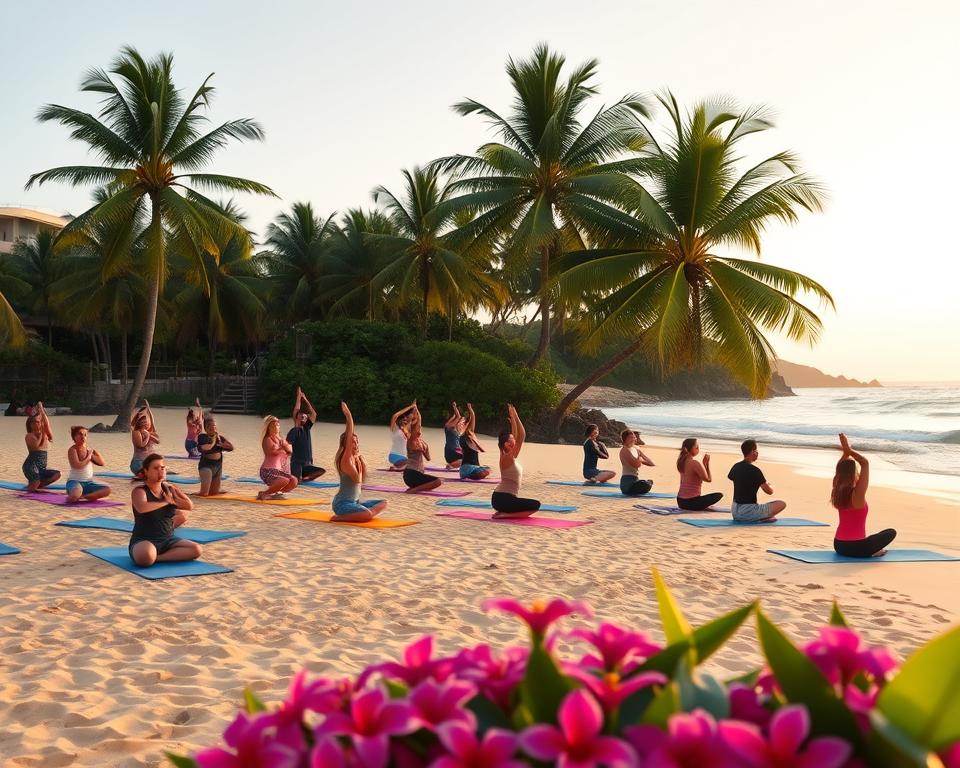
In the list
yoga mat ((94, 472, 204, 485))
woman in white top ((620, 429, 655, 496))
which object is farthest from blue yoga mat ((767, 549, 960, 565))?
yoga mat ((94, 472, 204, 485))

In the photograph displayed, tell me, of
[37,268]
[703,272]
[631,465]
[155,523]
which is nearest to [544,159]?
[703,272]

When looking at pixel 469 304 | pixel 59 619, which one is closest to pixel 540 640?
pixel 59 619

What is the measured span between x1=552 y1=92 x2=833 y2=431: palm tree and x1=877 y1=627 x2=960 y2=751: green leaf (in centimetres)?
1643

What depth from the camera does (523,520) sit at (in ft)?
32.1

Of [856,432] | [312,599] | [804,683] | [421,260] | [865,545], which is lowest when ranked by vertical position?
[312,599]

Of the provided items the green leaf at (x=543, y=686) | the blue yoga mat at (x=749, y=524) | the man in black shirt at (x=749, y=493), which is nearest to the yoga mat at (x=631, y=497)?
the blue yoga mat at (x=749, y=524)

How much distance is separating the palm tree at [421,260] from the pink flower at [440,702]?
81.3 ft

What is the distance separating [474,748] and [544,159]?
22979mm

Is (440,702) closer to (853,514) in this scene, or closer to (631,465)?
(853,514)

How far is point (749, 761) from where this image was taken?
893mm

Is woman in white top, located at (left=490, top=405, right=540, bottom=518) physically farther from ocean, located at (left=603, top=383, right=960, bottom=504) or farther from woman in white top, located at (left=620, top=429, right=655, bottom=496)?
ocean, located at (left=603, top=383, right=960, bottom=504)

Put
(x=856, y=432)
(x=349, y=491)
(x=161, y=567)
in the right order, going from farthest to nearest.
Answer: (x=856, y=432)
(x=349, y=491)
(x=161, y=567)

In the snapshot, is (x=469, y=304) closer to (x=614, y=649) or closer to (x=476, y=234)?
(x=476, y=234)

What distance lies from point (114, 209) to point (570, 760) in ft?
73.3
